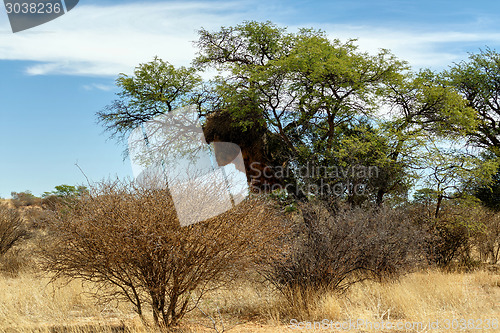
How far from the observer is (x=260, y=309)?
9.04 m

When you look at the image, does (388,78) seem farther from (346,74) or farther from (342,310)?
(342,310)

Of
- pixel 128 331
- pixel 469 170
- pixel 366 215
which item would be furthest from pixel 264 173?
pixel 128 331

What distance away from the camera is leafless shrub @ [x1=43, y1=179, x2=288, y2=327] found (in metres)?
6.86

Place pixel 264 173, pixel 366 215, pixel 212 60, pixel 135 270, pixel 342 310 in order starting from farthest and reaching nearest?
pixel 212 60, pixel 264 173, pixel 366 215, pixel 342 310, pixel 135 270

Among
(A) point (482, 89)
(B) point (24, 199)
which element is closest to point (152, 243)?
(A) point (482, 89)

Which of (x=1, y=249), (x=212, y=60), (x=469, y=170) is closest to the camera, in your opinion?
(x=1, y=249)

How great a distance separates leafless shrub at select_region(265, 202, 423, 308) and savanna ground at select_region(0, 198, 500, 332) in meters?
0.27

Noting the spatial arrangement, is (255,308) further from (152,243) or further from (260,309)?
(152,243)

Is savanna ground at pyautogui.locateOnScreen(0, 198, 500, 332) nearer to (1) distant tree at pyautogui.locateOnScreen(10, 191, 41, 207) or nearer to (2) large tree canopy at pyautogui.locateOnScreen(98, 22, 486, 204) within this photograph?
(2) large tree canopy at pyautogui.locateOnScreen(98, 22, 486, 204)

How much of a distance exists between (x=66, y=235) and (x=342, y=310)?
513cm

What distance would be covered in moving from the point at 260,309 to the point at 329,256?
1.73 metres

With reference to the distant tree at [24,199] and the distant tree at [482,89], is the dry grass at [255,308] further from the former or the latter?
the distant tree at [24,199]

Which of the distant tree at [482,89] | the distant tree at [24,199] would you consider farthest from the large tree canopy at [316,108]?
the distant tree at [24,199]

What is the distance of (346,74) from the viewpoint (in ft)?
66.9
